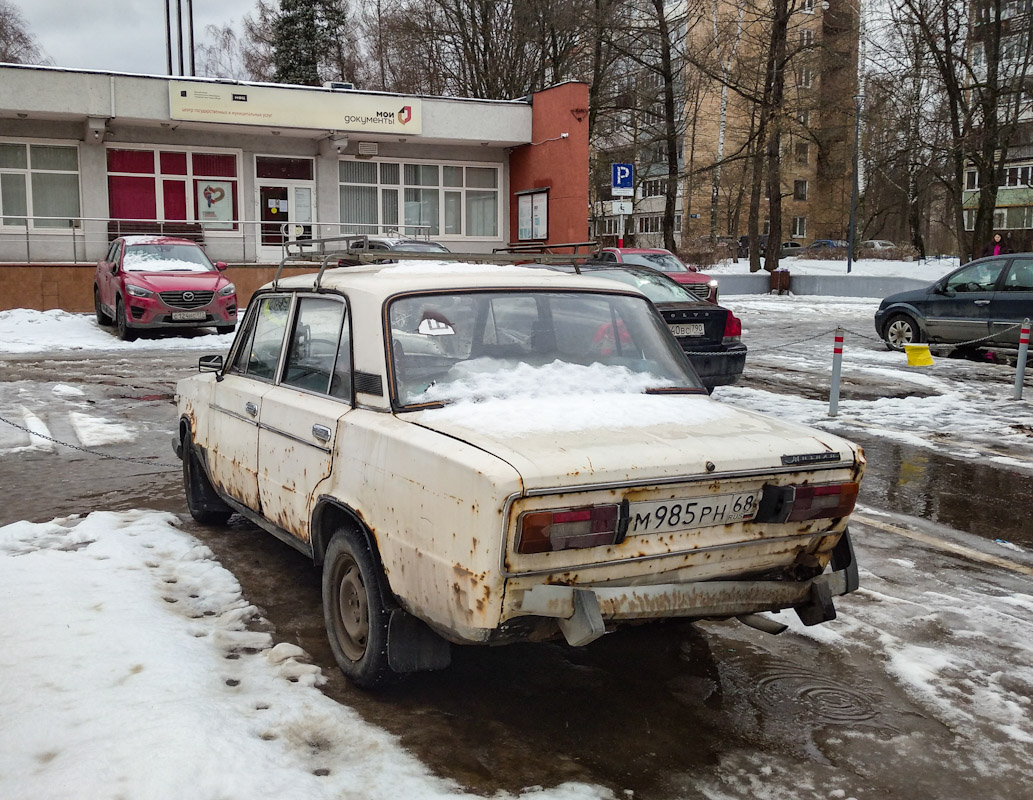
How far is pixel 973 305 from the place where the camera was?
15.3 m

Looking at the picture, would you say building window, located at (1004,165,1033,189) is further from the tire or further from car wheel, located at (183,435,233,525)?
car wheel, located at (183,435,233,525)

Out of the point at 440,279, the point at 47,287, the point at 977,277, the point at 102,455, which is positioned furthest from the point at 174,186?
the point at 440,279

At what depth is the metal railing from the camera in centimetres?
2647

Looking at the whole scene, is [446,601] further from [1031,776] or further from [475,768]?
[1031,776]

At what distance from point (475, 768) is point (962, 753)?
1717 millimetres

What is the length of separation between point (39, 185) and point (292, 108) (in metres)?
7.04

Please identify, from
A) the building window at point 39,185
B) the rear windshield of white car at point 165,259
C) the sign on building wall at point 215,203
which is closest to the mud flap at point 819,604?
the rear windshield of white car at point 165,259

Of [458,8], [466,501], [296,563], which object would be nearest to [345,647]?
[466,501]

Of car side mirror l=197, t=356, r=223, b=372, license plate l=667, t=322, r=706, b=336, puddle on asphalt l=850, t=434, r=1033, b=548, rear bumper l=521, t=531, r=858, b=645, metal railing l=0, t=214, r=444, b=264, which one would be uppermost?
metal railing l=0, t=214, r=444, b=264

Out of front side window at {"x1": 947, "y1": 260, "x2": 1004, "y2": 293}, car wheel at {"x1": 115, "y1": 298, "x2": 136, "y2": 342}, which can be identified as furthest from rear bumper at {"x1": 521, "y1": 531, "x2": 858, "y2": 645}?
car wheel at {"x1": 115, "y1": 298, "x2": 136, "y2": 342}

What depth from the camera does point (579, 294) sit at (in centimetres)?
458

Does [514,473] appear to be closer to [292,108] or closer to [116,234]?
[292,108]

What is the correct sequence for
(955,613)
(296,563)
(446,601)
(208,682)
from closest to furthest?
(446,601)
(208,682)
(955,613)
(296,563)

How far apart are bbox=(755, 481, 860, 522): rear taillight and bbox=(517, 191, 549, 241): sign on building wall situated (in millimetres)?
26502
